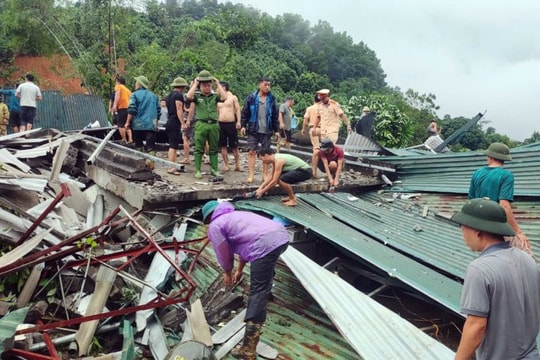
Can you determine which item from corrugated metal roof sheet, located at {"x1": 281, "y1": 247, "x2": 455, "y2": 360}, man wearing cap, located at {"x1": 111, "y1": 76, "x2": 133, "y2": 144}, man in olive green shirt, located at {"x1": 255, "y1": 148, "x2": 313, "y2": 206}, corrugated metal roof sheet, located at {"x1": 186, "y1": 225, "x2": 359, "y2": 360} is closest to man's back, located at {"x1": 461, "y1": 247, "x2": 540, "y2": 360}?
corrugated metal roof sheet, located at {"x1": 281, "y1": 247, "x2": 455, "y2": 360}

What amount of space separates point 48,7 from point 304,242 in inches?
691

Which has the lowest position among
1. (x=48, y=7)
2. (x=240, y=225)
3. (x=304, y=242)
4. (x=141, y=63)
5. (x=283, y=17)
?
(x=304, y=242)

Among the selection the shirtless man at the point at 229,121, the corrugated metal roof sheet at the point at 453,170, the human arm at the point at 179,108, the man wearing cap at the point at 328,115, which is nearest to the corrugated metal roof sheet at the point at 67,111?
the human arm at the point at 179,108

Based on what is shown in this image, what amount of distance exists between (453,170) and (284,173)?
2.79 m

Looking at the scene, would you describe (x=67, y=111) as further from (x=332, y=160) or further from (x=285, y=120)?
(x=332, y=160)

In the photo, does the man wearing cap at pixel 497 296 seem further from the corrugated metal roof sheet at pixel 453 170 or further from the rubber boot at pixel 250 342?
the corrugated metal roof sheet at pixel 453 170

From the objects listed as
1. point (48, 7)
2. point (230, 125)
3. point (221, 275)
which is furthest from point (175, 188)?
point (48, 7)

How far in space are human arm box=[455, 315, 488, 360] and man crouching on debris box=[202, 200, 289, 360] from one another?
6.08 feet

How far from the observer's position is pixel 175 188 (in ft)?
23.2

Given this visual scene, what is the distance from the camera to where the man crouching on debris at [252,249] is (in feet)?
13.3

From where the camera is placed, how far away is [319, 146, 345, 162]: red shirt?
25.9 feet

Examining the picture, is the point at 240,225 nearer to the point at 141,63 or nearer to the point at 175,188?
the point at 175,188

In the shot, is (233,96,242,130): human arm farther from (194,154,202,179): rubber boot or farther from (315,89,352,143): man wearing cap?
(315,89,352,143): man wearing cap

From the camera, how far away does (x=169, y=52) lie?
65.1ft
